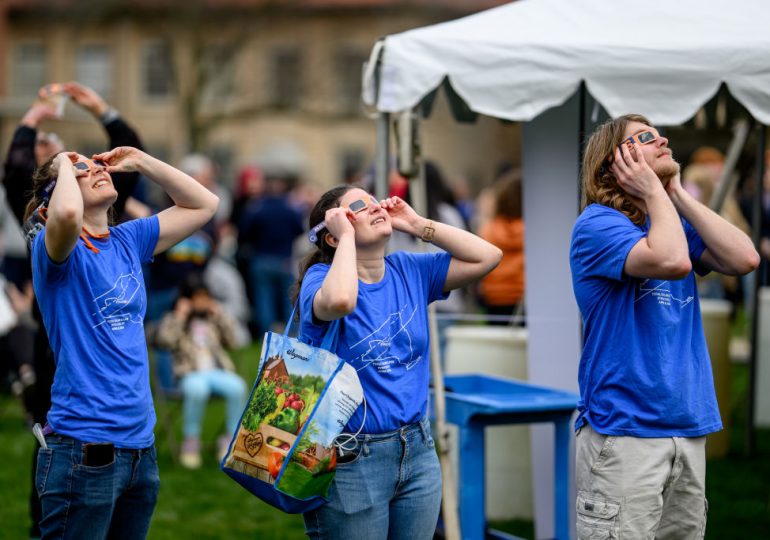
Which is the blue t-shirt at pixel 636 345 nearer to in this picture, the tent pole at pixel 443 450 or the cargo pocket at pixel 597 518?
the cargo pocket at pixel 597 518

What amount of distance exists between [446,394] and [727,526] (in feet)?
6.50

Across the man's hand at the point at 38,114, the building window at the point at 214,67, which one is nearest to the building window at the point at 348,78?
the building window at the point at 214,67

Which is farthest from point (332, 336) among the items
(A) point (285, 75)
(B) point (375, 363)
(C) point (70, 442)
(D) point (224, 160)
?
(D) point (224, 160)

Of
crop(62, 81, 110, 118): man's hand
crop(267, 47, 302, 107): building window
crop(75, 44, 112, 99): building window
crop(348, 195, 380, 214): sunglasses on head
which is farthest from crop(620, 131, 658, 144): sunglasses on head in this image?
crop(75, 44, 112, 99): building window

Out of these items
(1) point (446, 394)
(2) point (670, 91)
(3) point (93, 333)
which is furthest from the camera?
(1) point (446, 394)

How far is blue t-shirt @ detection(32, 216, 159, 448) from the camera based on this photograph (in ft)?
11.2

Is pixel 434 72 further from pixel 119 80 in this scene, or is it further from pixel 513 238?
pixel 119 80

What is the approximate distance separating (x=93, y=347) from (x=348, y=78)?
118 feet

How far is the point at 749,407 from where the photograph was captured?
7664 mm

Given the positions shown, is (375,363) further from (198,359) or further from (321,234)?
(198,359)

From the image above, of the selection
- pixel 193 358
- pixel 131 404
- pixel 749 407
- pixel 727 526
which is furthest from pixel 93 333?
pixel 749 407

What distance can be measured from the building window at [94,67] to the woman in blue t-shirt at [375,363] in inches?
1525

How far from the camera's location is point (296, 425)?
3.32 meters

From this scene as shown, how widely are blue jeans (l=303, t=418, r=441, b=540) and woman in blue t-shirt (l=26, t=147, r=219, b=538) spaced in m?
0.61
